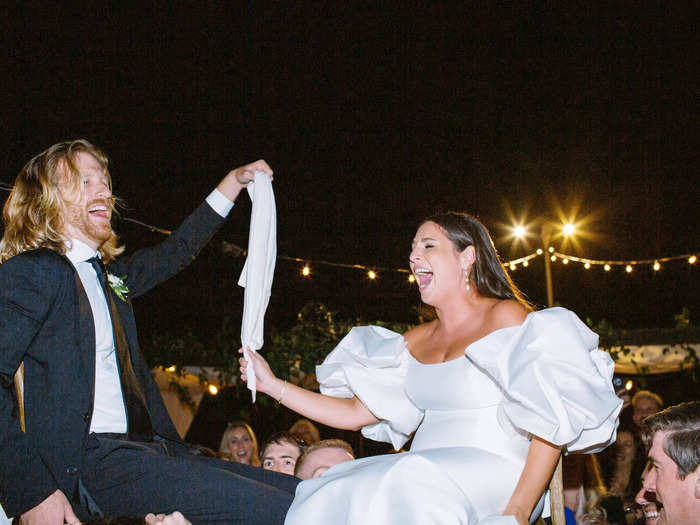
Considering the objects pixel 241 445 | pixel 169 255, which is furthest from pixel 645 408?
pixel 169 255

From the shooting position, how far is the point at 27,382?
2178 mm

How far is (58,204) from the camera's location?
2.45 metres

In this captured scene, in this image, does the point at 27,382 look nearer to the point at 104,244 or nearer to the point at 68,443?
the point at 68,443

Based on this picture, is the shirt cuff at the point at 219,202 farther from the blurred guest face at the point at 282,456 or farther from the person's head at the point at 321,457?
the blurred guest face at the point at 282,456

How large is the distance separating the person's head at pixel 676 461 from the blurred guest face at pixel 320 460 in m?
1.49

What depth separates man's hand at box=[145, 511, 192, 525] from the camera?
6.79ft

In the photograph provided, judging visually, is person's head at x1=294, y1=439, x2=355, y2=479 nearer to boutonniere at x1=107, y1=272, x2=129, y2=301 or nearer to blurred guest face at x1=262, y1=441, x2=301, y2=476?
blurred guest face at x1=262, y1=441, x2=301, y2=476

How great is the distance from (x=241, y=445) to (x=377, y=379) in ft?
10.9

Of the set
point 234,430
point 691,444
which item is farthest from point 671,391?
point 691,444

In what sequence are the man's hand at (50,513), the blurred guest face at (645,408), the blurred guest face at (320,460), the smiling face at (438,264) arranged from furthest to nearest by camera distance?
the blurred guest face at (645,408) < the blurred guest face at (320,460) < the smiling face at (438,264) < the man's hand at (50,513)

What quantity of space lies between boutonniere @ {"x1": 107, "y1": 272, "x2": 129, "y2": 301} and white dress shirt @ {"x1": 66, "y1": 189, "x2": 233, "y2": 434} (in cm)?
11

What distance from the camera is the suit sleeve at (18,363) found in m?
1.99

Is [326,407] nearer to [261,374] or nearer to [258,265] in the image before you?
[261,374]

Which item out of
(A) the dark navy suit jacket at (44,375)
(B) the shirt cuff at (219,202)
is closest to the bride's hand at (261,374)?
(B) the shirt cuff at (219,202)
